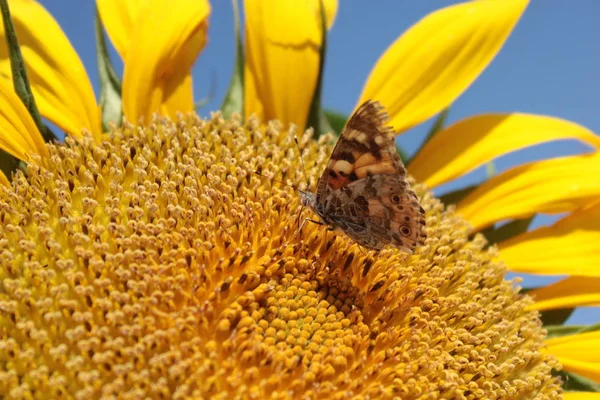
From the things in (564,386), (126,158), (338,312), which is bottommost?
(338,312)

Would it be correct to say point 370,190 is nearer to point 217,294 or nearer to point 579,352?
point 217,294

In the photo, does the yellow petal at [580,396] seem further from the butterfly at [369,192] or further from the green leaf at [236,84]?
the green leaf at [236,84]

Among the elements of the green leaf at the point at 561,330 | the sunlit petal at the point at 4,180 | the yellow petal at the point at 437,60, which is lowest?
the sunlit petal at the point at 4,180

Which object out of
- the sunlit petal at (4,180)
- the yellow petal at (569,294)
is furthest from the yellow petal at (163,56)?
the yellow petal at (569,294)

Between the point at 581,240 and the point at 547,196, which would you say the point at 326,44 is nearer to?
the point at 547,196

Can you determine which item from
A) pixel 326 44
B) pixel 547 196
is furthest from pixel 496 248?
pixel 326 44
